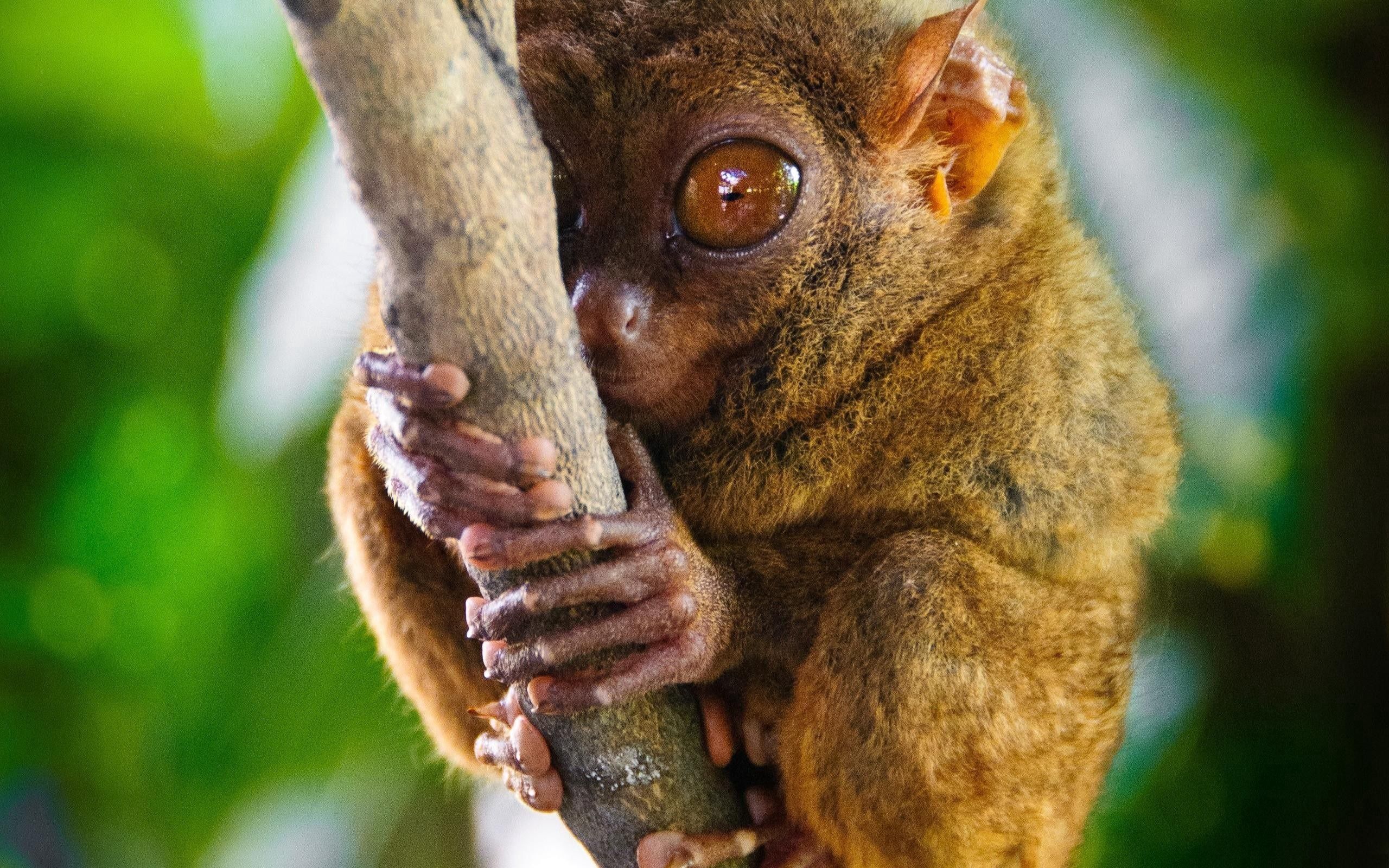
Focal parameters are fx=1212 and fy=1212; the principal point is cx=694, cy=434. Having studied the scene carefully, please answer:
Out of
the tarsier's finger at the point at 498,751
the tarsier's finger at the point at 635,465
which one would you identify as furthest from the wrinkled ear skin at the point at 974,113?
the tarsier's finger at the point at 498,751

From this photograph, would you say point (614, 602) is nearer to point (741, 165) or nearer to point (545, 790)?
point (545, 790)

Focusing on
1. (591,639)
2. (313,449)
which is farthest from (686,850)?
(313,449)

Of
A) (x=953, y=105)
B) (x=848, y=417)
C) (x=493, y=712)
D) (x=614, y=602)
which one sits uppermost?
(x=953, y=105)

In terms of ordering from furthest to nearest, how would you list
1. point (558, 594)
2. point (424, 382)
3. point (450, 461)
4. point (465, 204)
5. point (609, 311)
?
point (609, 311) < point (558, 594) < point (450, 461) < point (424, 382) < point (465, 204)

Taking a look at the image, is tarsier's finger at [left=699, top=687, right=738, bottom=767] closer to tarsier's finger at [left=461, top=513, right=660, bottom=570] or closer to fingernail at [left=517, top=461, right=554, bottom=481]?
tarsier's finger at [left=461, top=513, right=660, bottom=570]

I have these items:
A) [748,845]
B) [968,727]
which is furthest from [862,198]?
[748,845]

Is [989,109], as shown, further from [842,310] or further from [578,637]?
[578,637]

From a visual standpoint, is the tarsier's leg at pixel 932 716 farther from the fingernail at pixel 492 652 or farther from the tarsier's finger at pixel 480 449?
the tarsier's finger at pixel 480 449
